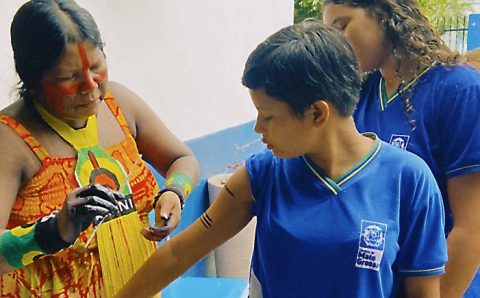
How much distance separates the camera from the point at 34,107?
4.93ft

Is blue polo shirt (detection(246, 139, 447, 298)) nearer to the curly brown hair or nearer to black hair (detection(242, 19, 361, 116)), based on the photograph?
black hair (detection(242, 19, 361, 116))

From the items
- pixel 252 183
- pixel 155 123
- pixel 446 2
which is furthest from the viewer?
pixel 446 2

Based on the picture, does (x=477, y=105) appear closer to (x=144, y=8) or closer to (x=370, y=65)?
(x=370, y=65)

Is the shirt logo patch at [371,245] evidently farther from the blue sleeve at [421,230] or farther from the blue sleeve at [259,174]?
the blue sleeve at [259,174]

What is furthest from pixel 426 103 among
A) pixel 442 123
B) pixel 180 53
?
pixel 180 53

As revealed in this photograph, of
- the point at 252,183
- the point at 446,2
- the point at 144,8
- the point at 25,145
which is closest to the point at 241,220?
the point at 252,183

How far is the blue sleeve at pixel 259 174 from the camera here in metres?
1.30

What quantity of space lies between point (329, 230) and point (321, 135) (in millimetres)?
192

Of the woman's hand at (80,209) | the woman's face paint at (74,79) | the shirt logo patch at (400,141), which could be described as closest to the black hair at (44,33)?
the woman's face paint at (74,79)

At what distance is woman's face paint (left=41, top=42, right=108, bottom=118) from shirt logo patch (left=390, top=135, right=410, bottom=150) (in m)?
0.73

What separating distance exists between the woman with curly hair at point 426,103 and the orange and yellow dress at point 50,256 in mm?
761

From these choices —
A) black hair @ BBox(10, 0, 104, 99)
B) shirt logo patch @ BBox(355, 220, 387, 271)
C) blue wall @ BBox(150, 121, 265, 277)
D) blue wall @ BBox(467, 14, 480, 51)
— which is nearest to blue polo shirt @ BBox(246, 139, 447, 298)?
shirt logo patch @ BBox(355, 220, 387, 271)

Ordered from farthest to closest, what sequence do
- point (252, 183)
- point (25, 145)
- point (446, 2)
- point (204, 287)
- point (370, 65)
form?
point (446, 2) → point (204, 287) → point (370, 65) → point (25, 145) → point (252, 183)

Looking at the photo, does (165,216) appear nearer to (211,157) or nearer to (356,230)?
(356,230)
